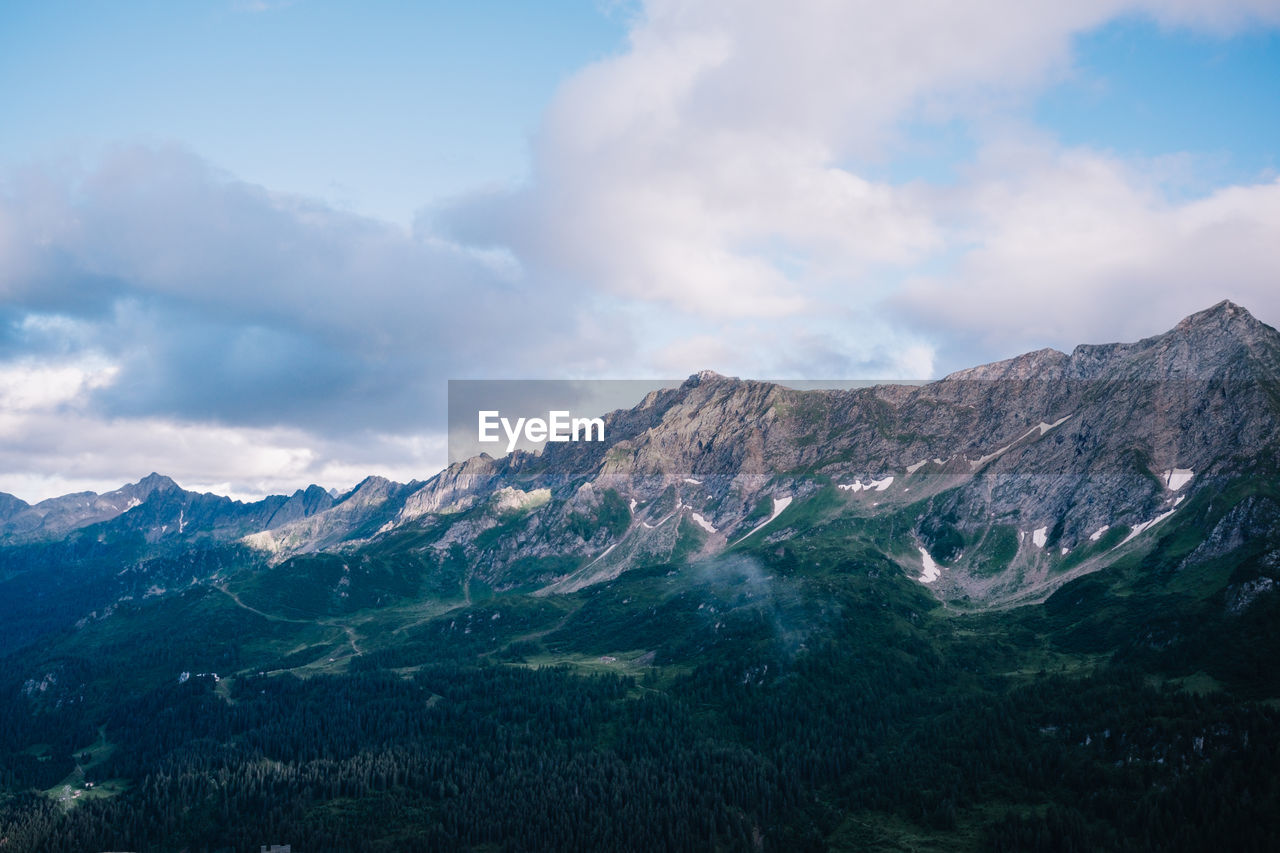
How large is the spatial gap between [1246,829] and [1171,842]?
16590 millimetres

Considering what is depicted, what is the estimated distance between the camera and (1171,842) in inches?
7653

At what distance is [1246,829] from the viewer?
186375 millimetres
